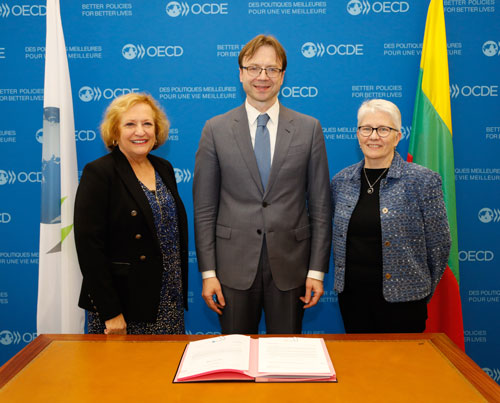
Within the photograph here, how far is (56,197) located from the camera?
267 cm

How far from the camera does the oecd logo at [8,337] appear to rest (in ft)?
10.6

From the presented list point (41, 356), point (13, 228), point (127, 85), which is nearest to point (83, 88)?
point (127, 85)

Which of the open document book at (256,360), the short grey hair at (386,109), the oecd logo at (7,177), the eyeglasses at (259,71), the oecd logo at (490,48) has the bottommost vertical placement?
the open document book at (256,360)

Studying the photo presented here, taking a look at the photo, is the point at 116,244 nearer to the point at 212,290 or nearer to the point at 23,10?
the point at 212,290

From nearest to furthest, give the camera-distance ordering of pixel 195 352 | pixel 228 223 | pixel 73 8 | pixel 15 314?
pixel 195 352
pixel 228 223
pixel 73 8
pixel 15 314

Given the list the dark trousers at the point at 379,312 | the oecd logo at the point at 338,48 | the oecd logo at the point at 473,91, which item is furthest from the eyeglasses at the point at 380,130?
the oecd logo at the point at 473,91

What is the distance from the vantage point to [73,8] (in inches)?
118

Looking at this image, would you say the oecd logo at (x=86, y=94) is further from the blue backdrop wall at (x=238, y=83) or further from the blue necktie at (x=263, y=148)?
the blue necktie at (x=263, y=148)

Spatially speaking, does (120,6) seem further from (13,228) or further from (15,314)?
(15,314)

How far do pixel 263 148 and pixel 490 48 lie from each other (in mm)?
2092

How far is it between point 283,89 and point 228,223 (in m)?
1.44

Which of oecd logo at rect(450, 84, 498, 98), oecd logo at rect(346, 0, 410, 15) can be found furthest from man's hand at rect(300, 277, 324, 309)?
oecd logo at rect(346, 0, 410, 15)

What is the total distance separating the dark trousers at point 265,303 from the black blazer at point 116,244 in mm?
363

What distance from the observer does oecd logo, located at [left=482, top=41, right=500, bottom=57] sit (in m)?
3.02
